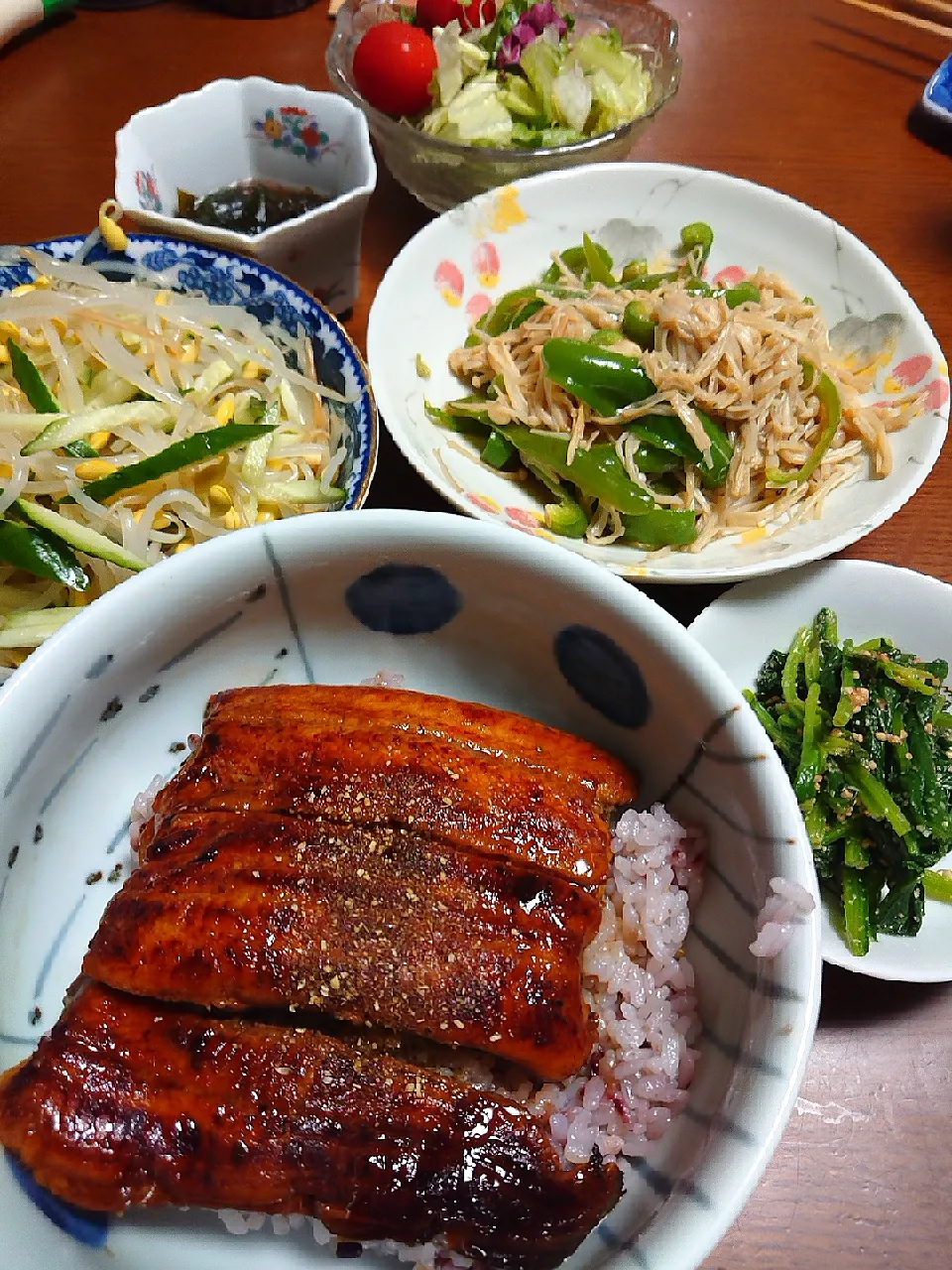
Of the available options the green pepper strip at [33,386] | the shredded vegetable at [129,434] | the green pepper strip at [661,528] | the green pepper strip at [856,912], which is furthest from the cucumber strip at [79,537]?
the green pepper strip at [856,912]

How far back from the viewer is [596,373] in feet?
6.36

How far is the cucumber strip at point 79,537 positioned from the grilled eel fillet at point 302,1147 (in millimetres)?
790

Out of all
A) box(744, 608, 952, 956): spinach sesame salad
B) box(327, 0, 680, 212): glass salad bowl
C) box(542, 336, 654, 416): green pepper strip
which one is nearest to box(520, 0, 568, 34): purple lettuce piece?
box(327, 0, 680, 212): glass salad bowl

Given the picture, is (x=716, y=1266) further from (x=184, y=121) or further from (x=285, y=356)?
(x=184, y=121)

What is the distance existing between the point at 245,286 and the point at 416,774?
1.21 metres

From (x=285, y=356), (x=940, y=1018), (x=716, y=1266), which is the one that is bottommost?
(x=716, y=1266)

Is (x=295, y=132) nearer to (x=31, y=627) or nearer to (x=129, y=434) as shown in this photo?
(x=129, y=434)

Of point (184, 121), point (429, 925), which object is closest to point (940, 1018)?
point (429, 925)

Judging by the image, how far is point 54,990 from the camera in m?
1.12

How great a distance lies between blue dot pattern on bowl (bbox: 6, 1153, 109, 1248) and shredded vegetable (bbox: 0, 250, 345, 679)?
0.80 m

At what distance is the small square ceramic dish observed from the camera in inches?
72.1

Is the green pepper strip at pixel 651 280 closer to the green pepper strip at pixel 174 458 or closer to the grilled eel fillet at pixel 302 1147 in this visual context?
the green pepper strip at pixel 174 458

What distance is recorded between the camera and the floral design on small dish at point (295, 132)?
2.04 meters

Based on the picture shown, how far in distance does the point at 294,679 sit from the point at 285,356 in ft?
2.58
